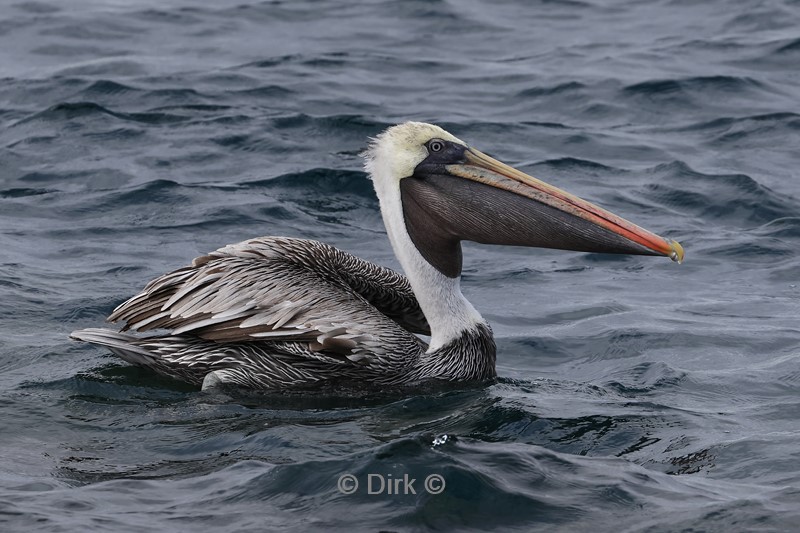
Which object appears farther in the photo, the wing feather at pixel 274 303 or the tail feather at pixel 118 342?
the tail feather at pixel 118 342

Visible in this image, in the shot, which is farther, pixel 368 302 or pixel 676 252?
pixel 368 302

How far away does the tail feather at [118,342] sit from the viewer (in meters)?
6.39

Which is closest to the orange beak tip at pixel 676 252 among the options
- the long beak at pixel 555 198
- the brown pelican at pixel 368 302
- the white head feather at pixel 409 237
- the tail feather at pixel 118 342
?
the long beak at pixel 555 198

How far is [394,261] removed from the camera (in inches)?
344

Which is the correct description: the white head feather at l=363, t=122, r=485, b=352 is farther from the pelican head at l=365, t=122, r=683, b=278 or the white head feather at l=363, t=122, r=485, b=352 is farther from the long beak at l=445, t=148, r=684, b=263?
the long beak at l=445, t=148, r=684, b=263

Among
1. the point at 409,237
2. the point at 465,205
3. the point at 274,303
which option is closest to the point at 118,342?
the point at 274,303

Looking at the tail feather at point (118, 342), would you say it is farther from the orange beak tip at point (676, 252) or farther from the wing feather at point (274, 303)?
the orange beak tip at point (676, 252)

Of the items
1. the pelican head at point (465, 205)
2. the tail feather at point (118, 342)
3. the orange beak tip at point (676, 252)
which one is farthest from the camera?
the tail feather at point (118, 342)

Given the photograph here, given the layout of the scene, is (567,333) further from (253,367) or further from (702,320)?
(253,367)

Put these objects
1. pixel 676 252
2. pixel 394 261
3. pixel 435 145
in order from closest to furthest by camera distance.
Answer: pixel 676 252
pixel 435 145
pixel 394 261

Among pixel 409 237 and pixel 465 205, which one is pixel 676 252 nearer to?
pixel 465 205

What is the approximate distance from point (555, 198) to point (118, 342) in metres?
2.20

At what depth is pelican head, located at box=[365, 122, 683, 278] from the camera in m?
6.09

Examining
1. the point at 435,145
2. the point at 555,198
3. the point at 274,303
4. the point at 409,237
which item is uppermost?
the point at 435,145
